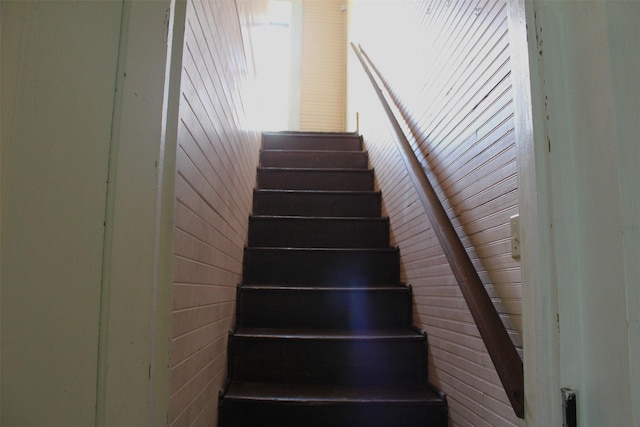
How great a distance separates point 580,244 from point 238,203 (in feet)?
5.85

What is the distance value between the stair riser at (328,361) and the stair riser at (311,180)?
4.87 feet

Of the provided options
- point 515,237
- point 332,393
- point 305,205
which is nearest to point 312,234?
point 305,205

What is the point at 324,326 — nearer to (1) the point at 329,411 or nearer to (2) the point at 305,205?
(1) the point at 329,411

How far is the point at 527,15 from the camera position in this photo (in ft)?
2.38

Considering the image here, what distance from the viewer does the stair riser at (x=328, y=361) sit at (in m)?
A: 1.95

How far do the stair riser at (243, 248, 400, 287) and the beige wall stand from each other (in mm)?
3484

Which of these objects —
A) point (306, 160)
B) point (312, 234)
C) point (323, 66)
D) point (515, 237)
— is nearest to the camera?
point (515, 237)

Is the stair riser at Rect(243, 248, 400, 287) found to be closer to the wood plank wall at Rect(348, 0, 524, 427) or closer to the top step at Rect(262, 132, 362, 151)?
the wood plank wall at Rect(348, 0, 524, 427)

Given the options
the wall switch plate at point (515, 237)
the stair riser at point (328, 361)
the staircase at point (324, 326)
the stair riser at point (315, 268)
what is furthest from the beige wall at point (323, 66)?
the wall switch plate at point (515, 237)

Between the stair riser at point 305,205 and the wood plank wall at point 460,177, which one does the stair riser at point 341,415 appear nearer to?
the wood plank wall at point 460,177

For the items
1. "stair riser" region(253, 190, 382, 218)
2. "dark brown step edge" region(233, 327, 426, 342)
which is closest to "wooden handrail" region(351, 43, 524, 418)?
"dark brown step edge" region(233, 327, 426, 342)

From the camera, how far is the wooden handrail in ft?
3.32

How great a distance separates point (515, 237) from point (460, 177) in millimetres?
530

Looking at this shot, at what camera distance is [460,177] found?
5.31ft
